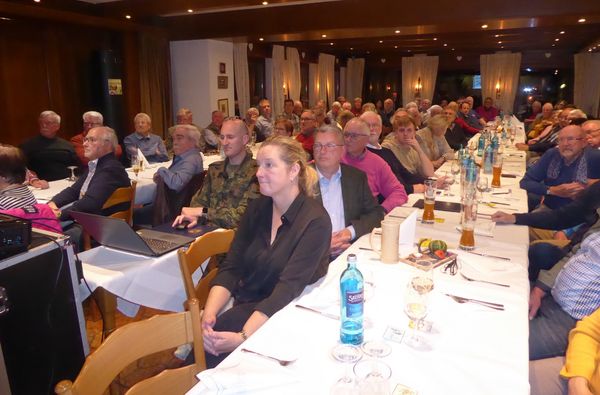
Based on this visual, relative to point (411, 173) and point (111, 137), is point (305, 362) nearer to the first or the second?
point (111, 137)

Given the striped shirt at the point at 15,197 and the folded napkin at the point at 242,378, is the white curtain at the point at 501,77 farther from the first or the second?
the folded napkin at the point at 242,378

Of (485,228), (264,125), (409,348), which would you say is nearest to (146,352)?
(409,348)

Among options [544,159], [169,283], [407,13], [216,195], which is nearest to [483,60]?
[407,13]

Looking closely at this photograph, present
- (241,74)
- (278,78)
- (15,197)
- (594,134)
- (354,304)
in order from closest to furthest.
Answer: (354,304) < (15,197) < (594,134) < (241,74) < (278,78)

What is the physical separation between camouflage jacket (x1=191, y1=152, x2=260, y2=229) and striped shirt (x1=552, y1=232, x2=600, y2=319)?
185 centimetres

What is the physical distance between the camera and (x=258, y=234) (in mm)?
2088

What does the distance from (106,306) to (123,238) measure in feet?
1.25

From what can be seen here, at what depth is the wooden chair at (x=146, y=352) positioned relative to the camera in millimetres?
1152

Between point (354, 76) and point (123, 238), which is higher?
point (354, 76)

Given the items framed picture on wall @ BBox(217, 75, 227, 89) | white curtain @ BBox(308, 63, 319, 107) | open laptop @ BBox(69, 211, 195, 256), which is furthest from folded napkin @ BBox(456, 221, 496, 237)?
white curtain @ BBox(308, 63, 319, 107)

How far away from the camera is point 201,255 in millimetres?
2049

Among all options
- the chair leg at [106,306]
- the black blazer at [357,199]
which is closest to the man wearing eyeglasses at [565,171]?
the black blazer at [357,199]

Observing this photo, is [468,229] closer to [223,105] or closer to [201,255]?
[201,255]

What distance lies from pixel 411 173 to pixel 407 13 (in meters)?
3.58
